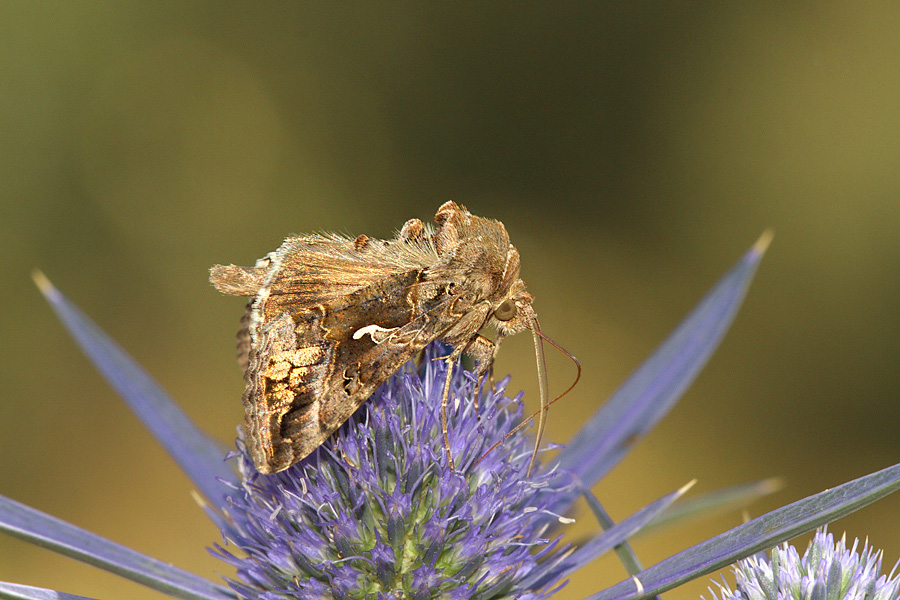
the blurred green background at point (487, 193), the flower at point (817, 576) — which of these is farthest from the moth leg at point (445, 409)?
the blurred green background at point (487, 193)

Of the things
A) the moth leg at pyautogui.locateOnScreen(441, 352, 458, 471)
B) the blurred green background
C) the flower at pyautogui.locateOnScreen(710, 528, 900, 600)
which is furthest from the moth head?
the blurred green background

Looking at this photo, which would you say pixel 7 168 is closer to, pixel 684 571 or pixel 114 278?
pixel 114 278

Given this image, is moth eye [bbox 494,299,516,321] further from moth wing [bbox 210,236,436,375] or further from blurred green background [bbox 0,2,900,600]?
blurred green background [bbox 0,2,900,600]

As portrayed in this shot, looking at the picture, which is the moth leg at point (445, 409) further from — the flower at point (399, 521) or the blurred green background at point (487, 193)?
the blurred green background at point (487, 193)

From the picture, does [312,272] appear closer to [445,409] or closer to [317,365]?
[317,365]

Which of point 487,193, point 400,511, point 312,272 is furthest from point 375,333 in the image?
point 487,193

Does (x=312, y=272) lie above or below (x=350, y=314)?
above
